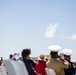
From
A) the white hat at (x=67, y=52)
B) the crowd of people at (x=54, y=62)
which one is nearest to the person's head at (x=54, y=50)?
the crowd of people at (x=54, y=62)

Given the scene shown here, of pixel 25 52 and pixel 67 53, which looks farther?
pixel 67 53

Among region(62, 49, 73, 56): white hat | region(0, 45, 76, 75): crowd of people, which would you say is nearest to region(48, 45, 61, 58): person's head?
region(0, 45, 76, 75): crowd of people

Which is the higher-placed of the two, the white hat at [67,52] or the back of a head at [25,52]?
the back of a head at [25,52]

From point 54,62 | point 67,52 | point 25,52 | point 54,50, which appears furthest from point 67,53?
point 25,52

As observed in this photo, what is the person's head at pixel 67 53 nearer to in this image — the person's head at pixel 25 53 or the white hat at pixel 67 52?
the white hat at pixel 67 52

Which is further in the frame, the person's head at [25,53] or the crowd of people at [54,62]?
the person's head at [25,53]

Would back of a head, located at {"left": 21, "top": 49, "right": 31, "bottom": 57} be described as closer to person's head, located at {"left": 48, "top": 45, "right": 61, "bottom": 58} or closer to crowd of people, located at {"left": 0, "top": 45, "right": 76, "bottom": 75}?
crowd of people, located at {"left": 0, "top": 45, "right": 76, "bottom": 75}

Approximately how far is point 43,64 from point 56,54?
111cm

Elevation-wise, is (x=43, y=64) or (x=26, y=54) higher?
(x=26, y=54)

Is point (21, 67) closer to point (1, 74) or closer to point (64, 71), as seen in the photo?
point (1, 74)

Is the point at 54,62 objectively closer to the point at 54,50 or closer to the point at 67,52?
the point at 54,50

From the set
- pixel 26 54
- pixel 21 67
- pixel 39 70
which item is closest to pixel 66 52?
pixel 39 70

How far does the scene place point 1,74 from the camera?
18.2 feet

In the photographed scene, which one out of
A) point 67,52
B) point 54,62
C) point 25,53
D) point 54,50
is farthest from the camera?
point 67,52
